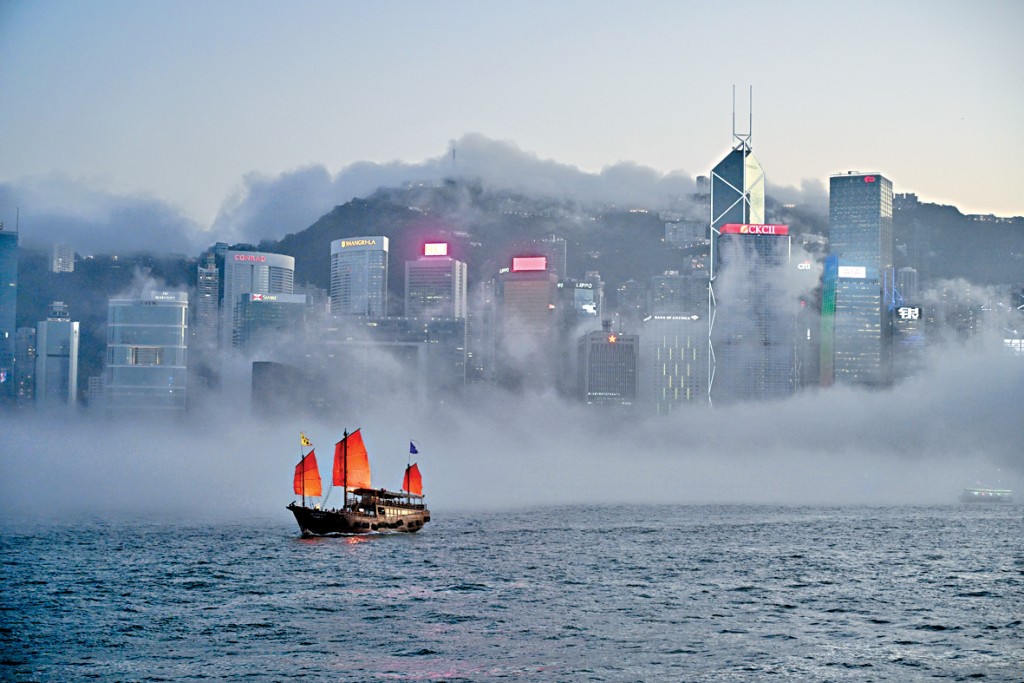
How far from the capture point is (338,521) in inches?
6683

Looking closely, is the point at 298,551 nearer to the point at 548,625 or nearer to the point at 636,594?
the point at 636,594

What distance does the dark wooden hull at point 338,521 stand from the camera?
552ft

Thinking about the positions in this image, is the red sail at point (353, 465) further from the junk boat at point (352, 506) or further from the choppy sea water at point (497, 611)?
the choppy sea water at point (497, 611)

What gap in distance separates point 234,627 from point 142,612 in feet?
37.4

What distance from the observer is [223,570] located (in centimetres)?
12644

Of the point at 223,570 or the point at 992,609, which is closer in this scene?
the point at 992,609

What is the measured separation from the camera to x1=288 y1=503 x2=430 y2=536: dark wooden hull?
552 ft

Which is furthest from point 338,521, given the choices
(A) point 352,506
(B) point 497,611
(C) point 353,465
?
(B) point 497,611

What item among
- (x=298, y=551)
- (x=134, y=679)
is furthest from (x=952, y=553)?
(x=134, y=679)

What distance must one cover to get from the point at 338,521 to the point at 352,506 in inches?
247

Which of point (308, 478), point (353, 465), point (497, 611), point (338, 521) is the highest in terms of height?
point (353, 465)

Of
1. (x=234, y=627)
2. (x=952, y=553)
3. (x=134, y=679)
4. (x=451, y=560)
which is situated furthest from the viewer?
(x=952, y=553)

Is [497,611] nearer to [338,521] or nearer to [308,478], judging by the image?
[338,521]

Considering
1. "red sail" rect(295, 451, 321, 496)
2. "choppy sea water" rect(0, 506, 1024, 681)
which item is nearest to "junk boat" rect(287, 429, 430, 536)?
"red sail" rect(295, 451, 321, 496)
